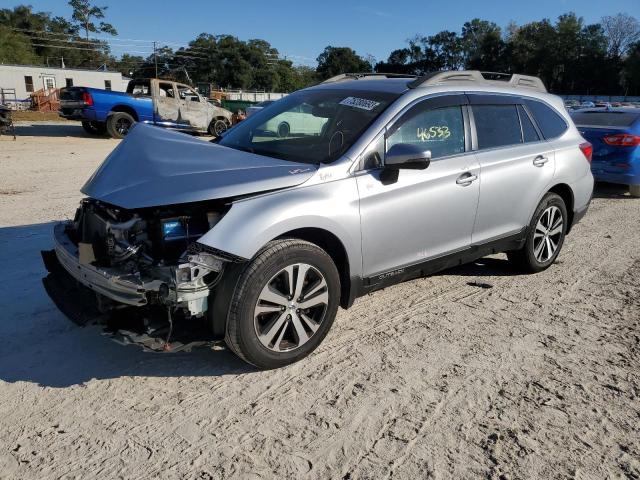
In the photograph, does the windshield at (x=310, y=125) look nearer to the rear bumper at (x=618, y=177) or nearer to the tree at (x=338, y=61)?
the rear bumper at (x=618, y=177)

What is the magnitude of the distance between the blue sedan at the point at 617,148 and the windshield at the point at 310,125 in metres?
6.76

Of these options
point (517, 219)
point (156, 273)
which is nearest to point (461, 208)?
point (517, 219)

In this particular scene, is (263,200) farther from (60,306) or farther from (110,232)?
(60,306)

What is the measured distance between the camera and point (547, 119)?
210 inches

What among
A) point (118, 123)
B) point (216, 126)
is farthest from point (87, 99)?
point (216, 126)

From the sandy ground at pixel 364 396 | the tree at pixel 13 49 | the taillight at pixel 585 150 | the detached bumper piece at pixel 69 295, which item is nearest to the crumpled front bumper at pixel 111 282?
the detached bumper piece at pixel 69 295

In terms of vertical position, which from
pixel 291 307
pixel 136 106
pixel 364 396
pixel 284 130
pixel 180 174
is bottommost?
pixel 364 396

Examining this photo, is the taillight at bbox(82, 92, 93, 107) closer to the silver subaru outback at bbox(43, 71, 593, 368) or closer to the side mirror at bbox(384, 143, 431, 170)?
the silver subaru outback at bbox(43, 71, 593, 368)

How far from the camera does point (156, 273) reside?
300 cm

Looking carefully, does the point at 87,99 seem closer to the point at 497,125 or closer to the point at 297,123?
the point at 297,123

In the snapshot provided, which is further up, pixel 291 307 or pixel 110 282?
pixel 110 282

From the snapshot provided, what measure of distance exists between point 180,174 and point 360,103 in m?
1.59

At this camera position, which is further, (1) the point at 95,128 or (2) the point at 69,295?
(1) the point at 95,128

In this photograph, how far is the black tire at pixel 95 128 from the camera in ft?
60.8
